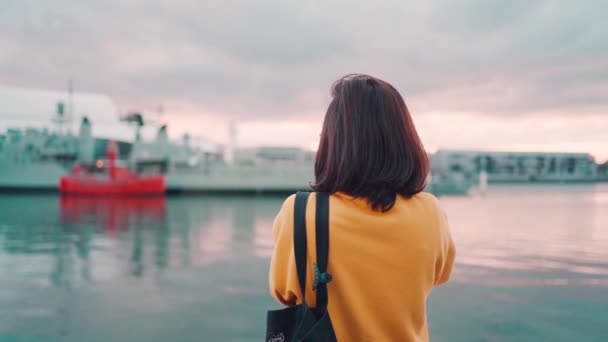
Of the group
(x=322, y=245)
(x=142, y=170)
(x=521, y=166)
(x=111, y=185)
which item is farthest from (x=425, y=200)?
(x=521, y=166)

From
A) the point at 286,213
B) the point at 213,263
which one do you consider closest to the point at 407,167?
the point at 286,213

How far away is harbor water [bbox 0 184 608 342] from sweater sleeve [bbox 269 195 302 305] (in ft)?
9.08

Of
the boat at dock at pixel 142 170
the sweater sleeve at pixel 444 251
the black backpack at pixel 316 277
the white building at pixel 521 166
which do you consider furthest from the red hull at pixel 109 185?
the white building at pixel 521 166

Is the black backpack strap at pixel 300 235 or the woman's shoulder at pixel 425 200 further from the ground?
the woman's shoulder at pixel 425 200

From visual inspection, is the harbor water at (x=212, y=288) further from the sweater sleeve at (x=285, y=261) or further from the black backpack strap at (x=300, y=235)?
the black backpack strap at (x=300, y=235)

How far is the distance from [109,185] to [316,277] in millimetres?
30022

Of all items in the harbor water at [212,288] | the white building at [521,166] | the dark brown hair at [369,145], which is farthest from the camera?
the white building at [521,166]

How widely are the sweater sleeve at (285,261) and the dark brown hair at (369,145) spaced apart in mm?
149

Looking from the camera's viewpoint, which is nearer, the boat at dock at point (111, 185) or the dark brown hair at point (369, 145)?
the dark brown hair at point (369, 145)

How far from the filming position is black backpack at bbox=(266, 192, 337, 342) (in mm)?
1035

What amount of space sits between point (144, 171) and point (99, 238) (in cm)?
2666

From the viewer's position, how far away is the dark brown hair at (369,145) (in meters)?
1.15

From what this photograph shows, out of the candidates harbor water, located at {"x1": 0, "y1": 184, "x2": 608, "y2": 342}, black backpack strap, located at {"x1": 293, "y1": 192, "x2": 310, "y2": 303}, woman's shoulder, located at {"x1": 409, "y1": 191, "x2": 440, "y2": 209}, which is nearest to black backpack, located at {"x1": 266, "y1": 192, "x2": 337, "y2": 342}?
black backpack strap, located at {"x1": 293, "y1": 192, "x2": 310, "y2": 303}

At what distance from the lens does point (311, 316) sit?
1067 mm
